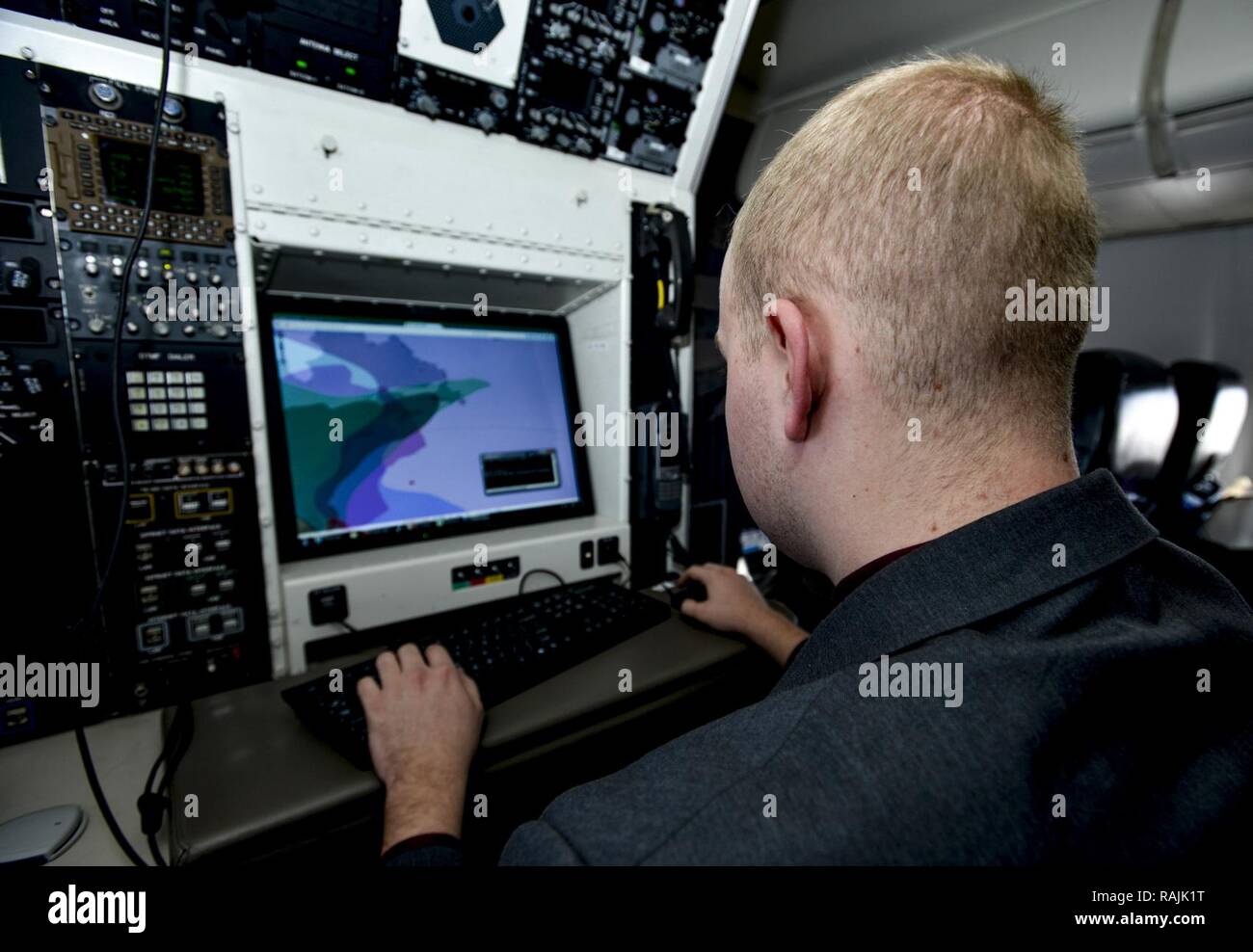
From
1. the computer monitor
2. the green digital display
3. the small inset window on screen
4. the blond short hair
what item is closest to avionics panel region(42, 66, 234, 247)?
the green digital display

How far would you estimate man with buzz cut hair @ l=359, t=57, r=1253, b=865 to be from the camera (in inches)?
15.5

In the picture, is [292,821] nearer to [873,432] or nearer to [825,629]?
[825,629]

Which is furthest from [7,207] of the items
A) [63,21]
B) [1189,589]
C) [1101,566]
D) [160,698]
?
[1189,589]

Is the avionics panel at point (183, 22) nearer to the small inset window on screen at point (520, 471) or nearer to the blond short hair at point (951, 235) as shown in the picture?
the small inset window on screen at point (520, 471)

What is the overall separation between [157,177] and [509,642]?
903 millimetres

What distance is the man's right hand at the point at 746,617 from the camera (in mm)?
1131

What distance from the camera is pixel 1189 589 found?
555 mm

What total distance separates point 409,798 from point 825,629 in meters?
0.51

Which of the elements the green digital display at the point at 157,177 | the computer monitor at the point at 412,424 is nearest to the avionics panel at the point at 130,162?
the green digital display at the point at 157,177

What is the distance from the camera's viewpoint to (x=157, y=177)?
2.95ft

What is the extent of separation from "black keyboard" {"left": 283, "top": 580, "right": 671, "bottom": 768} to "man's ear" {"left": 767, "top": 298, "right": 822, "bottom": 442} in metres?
0.58

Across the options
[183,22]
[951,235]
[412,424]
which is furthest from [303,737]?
[183,22]

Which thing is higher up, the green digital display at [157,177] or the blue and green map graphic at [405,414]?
the green digital display at [157,177]

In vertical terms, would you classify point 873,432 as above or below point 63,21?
below
